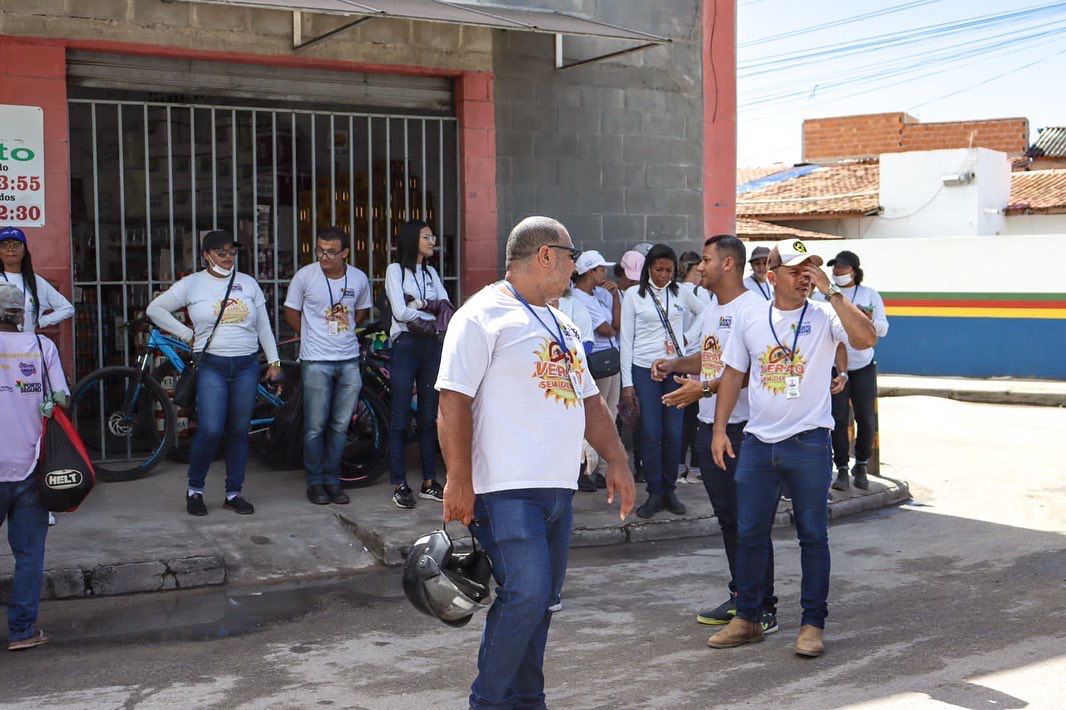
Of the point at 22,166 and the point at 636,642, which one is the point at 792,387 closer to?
the point at 636,642

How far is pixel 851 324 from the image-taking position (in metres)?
5.70

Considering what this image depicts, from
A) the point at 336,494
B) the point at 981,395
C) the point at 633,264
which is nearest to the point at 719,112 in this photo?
the point at 633,264

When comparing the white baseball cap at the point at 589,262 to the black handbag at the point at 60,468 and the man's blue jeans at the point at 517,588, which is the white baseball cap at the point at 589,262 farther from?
the man's blue jeans at the point at 517,588

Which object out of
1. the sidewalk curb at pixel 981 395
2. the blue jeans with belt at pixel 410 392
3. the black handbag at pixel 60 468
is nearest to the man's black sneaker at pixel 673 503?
the blue jeans with belt at pixel 410 392

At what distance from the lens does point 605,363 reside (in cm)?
877

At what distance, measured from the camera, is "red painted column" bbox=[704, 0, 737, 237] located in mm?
11812

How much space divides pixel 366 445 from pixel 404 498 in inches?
44.0

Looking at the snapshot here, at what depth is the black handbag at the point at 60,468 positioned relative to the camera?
5.80 meters

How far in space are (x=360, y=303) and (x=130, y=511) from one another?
6.84 feet

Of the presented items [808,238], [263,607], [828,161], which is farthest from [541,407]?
[828,161]

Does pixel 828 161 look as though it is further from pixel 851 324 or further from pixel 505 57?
pixel 851 324

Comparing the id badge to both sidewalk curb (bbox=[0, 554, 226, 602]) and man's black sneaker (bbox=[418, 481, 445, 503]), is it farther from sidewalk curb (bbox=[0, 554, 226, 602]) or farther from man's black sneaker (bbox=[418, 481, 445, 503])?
man's black sneaker (bbox=[418, 481, 445, 503])

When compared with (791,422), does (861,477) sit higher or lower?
lower

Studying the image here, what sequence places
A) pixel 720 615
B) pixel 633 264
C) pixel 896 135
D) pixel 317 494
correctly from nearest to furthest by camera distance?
pixel 720 615
pixel 317 494
pixel 633 264
pixel 896 135
